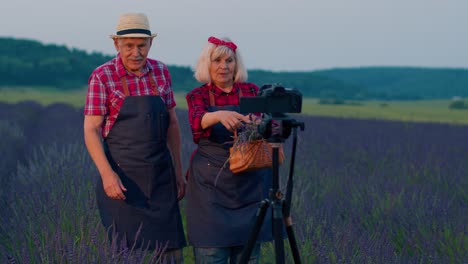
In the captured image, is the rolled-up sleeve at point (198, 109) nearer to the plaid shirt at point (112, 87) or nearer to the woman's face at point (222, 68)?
the woman's face at point (222, 68)

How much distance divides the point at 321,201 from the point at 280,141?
3230 mm

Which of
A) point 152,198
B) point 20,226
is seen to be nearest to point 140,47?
point 152,198

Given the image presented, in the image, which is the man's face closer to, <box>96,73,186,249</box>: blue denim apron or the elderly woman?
<box>96,73,186,249</box>: blue denim apron

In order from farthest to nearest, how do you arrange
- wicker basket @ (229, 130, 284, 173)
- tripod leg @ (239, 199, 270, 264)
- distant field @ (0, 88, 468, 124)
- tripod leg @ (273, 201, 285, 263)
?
1. distant field @ (0, 88, 468, 124)
2. wicker basket @ (229, 130, 284, 173)
3. tripod leg @ (239, 199, 270, 264)
4. tripod leg @ (273, 201, 285, 263)

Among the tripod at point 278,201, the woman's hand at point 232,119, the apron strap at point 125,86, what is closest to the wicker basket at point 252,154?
the woman's hand at point 232,119

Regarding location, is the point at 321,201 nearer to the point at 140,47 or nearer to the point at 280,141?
the point at 140,47

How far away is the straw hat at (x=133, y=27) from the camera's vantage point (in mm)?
3463

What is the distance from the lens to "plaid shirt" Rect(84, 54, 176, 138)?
3469 mm

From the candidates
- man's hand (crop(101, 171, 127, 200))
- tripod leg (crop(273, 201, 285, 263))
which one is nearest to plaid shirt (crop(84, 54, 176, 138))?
man's hand (crop(101, 171, 127, 200))

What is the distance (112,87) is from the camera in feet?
11.5

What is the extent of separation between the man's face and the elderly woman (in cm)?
29

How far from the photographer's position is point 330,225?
4426 millimetres

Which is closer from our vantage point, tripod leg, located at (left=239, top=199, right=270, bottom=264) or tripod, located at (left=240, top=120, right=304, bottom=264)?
tripod, located at (left=240, top=120, right=304, bottom=264)

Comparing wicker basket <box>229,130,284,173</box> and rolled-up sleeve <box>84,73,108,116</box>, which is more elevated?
rolled-up sleeve <box>84,73,108,116</box>
